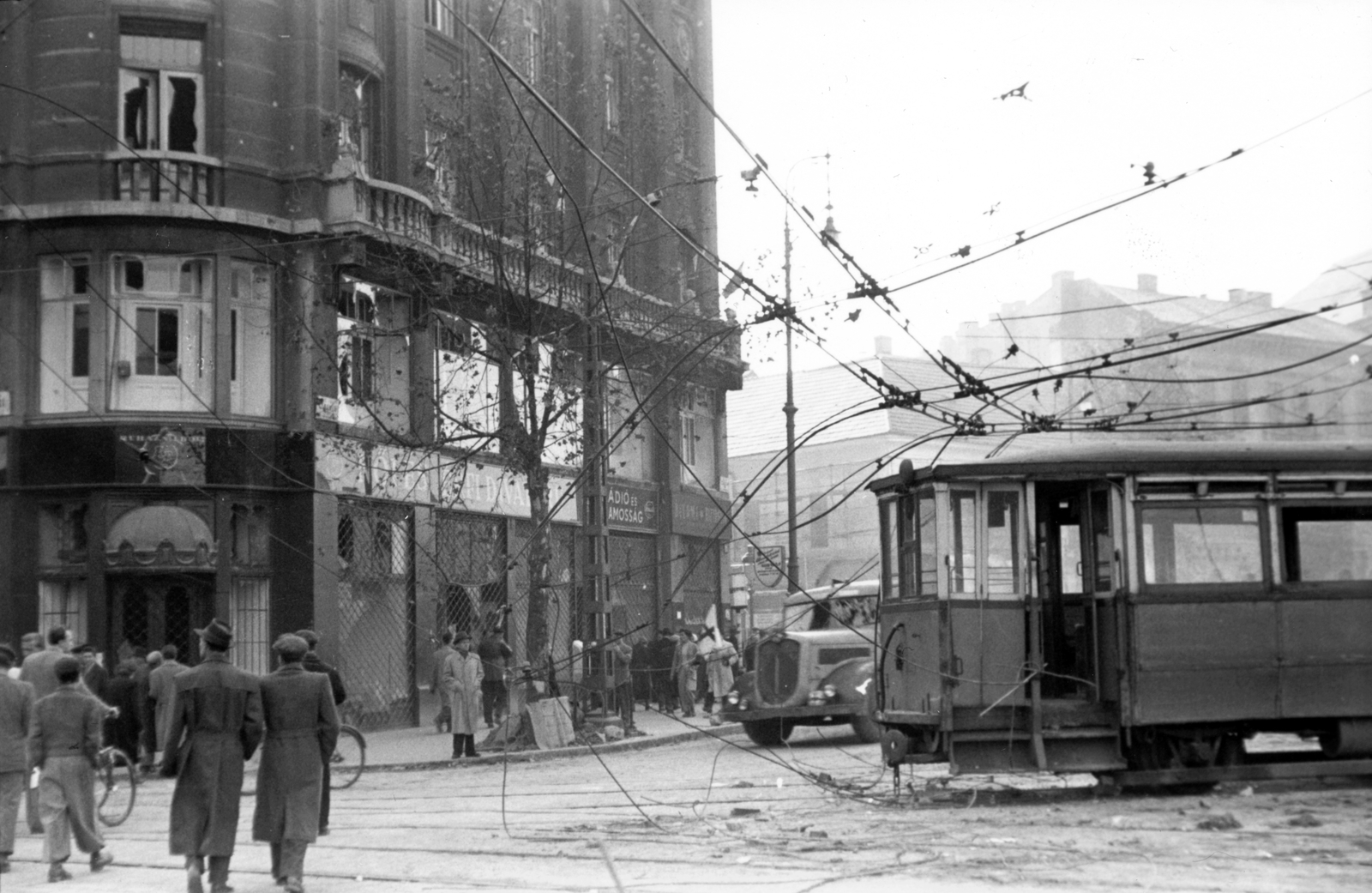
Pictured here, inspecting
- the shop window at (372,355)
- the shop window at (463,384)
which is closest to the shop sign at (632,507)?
the shop window at (463,384)

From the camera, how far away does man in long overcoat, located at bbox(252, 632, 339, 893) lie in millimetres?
10352

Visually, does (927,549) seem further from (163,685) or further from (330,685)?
(163,685)

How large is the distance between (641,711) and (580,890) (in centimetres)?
2202

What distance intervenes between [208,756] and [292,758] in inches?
20.4

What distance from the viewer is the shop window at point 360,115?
27156mm

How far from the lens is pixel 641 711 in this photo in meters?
31.5

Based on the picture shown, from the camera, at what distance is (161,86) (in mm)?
25312

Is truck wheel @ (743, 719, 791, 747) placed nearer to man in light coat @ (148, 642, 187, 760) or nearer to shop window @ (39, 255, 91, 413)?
man in light coat @ (148, 642, 187, 760)

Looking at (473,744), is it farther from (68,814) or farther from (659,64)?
(659,64)

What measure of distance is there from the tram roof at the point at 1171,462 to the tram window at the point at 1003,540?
0.77ft

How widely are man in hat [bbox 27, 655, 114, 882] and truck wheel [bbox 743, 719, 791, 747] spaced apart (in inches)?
466

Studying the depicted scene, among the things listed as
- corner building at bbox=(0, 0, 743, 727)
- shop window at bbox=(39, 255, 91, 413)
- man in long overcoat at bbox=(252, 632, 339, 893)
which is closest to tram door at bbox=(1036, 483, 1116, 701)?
man in long overcoat at bbox=(252, 632, 339, 893)

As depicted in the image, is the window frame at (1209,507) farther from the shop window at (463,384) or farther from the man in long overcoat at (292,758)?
the shop window at (463,384)

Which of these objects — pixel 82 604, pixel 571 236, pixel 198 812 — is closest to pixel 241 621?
pixel 82 604
